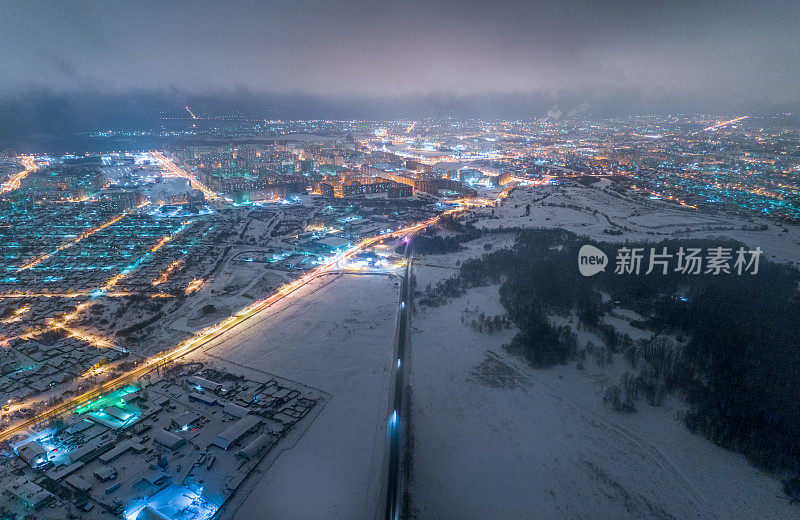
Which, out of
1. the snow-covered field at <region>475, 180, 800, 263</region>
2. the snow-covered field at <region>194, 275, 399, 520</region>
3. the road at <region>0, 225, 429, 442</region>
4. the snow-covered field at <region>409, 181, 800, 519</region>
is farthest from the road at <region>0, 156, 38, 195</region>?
the snow-covered field at <region>409, 181, 800, 519</region>

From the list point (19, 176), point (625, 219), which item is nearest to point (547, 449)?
point (625, 219)

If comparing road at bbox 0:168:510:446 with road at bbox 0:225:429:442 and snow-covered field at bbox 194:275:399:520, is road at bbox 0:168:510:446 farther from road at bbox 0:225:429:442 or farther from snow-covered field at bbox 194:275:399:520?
snow-covered field at bbox 194:275:399:520

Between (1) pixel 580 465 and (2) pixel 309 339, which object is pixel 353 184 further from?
(1) pixel 580 465

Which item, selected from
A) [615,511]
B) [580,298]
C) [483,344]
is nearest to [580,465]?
[615,511]

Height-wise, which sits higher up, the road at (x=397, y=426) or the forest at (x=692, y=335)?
the forest at (x=692, y=335)

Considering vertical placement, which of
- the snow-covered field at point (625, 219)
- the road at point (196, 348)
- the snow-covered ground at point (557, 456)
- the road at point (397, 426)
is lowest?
the snow-covered ground at point (557, 456)

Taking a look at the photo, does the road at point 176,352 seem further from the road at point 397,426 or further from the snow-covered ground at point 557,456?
the snow-covered ground at point 557,456

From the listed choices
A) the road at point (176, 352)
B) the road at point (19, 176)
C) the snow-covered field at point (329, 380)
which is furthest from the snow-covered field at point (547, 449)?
the road at point (19, 176)
